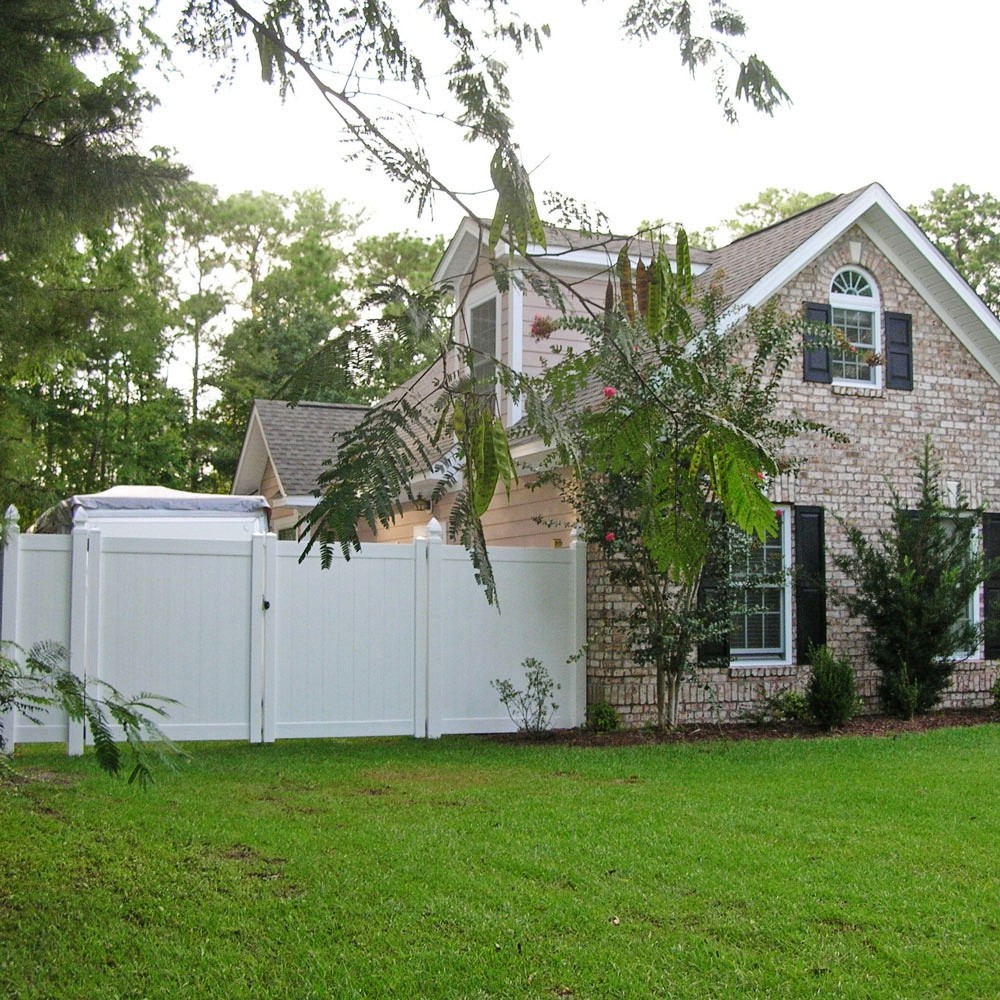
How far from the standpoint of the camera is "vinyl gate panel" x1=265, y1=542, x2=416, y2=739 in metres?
Result: 10.5

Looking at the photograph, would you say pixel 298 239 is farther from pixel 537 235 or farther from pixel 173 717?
pixel 537 235

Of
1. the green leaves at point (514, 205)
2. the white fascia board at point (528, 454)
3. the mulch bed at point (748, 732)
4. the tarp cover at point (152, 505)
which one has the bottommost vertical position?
the mulch bed at point (748, 732)

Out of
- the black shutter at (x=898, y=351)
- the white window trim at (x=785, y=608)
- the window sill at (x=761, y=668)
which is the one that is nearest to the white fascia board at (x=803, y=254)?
the black shutter at (x=898, y=351)

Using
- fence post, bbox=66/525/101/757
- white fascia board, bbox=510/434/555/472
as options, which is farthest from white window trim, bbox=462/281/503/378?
fence post, bbox=66/525/101/757

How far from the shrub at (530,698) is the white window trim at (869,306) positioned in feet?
15.8

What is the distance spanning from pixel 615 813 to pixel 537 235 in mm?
4680

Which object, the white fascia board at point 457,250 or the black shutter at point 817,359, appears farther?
the white fascia board at point 457,250

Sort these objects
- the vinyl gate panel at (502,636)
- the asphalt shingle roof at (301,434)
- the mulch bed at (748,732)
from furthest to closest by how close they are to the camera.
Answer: the asphalt shingle roof at (301,434)
the vinyl gate panel at (502,636)
the mulch bed at (748,732)

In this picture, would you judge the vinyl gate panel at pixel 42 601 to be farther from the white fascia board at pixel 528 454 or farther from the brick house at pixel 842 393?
the brick house at pixel 842 393

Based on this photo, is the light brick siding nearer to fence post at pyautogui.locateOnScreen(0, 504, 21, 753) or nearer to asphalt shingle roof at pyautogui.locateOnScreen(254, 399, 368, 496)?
fence post at pyautogui.locateOnScreen(0, 504, 21, 753)

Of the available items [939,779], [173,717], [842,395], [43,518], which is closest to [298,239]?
[43,518]

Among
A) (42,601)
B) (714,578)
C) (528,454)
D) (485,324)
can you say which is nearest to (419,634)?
(528,454)

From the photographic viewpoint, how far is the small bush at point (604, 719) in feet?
37.4

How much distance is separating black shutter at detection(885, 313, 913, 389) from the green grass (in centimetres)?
558
